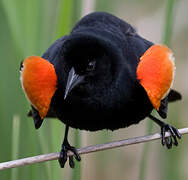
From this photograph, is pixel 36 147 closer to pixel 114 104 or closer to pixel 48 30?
pixel 114 104

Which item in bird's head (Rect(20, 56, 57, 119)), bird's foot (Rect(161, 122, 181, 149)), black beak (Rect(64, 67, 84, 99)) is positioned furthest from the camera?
bird's foot (Rect(161, 122, 181, 149))

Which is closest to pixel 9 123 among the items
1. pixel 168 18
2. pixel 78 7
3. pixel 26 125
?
pixel 26 125

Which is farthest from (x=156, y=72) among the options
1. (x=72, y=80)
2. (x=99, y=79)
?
(x=72, y=80)

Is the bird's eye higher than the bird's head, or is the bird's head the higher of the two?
the bird's eye

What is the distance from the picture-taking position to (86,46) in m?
1.28

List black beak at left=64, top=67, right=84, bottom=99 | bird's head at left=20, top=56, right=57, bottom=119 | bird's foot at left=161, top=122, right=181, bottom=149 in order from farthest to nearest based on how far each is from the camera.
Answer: bird's foot at left=161, top=122, right=181, bottom=149 < bird's head at left=20, top=56, right=57, bottom=119 < black beak at left=64, top=67, right=84, bottom=99

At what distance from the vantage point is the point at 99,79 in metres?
1.37

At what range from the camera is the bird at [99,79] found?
1.33 meters

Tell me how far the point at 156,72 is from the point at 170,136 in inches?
14.9

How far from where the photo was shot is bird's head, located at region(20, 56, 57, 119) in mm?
1397

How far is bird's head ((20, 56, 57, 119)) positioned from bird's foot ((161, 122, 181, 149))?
52 cm

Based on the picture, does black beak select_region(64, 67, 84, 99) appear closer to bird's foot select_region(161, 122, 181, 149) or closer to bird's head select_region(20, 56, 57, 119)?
bird's head select_region(20, 56, 57, 119)

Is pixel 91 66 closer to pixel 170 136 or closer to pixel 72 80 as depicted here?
pixel 72 80

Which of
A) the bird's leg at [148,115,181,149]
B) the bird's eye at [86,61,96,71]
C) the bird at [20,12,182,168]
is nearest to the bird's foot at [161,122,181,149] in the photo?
the bird's leg at [148,115,181,149]
